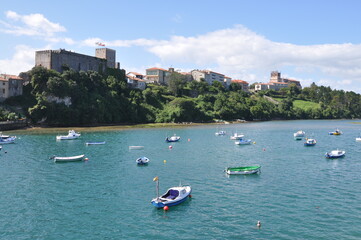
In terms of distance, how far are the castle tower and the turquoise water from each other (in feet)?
373

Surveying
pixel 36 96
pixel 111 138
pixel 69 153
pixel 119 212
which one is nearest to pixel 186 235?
pixel 119 212

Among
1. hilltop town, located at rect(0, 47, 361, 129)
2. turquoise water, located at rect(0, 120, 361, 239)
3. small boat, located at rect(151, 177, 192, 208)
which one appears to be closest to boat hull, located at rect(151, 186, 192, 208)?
small boat, located at rect(151, 177, 192, 208)

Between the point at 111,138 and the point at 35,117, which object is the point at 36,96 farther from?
the point at 111,138

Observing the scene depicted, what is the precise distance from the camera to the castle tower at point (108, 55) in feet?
563

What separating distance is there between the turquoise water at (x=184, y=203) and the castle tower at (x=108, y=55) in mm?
113815

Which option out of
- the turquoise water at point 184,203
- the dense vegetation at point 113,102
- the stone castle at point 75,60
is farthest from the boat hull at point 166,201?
the stone castle at point 75,60

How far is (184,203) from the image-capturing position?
3534 centimetres

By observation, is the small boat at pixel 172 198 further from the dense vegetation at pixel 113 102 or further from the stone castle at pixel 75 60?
the stone castle at pixel 75 60

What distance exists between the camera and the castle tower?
17162 centimetres

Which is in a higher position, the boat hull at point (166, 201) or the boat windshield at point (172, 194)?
the boat windshield at point (172, 194)

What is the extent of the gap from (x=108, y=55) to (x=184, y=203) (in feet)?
492

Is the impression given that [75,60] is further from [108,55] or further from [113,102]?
[113,102]

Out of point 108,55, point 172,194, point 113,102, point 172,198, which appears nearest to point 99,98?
point 113,102

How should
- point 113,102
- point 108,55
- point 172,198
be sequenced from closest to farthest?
1. point 172,198
2. point 113,102
3. point 108,55
